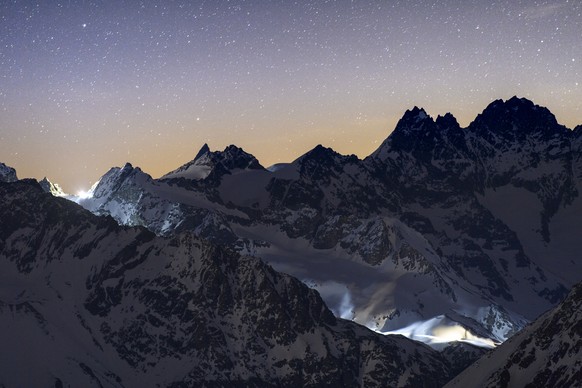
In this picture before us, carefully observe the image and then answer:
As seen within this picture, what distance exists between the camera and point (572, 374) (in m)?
165

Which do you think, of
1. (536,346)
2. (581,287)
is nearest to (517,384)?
(536,346)

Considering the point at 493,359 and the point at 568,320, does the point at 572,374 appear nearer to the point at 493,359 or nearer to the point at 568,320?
the point at 568,320

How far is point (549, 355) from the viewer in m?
175

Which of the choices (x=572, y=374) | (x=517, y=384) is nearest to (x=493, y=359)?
(x=517, y=384)

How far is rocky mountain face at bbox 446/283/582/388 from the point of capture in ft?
552

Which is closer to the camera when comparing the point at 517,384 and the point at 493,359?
the point at 517,384

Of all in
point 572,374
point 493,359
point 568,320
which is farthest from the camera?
point 493,359

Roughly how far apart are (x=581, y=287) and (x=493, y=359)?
27.8 m

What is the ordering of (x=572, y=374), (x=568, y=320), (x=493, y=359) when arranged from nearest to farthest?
(x=572, y=374) < (x=568, y=320) < (x=493, y=359)

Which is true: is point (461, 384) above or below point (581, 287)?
below

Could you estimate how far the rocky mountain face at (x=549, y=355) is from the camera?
168 metres

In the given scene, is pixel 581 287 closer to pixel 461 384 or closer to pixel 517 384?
pixel 517 384

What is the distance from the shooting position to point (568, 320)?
176 metres

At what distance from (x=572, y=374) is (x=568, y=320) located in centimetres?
1307
